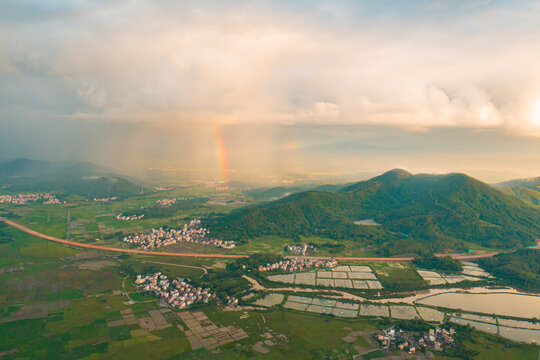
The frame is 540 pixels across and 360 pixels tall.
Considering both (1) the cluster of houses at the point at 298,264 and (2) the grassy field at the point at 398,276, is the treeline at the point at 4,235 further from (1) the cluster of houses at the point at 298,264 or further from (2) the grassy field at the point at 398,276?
(2) the grassy field at the point at 398,276

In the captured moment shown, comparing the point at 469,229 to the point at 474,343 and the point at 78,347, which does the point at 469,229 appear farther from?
the point at 78,347

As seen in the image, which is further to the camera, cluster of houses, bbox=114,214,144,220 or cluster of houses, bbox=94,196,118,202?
cluster of houses, bbox=94,196,118,202

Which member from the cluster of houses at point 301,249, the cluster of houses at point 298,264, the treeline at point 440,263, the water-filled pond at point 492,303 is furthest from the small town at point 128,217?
the water-filled pond at point 492,303

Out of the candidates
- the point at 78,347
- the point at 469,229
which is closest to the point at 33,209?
the point at 78,347

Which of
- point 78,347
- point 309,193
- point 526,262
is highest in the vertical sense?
point 309,193

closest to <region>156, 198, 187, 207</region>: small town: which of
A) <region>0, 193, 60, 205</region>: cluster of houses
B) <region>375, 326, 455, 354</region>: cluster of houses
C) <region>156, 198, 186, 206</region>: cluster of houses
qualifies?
<region>156, 198, 186, 206</region>: cluster of houses

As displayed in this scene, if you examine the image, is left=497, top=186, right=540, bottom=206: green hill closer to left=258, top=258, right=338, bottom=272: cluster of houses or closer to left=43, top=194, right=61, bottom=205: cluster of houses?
left=258, top=258, right=338, bottom=272: cluster of houses

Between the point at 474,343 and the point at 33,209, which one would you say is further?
the point at 33,209
